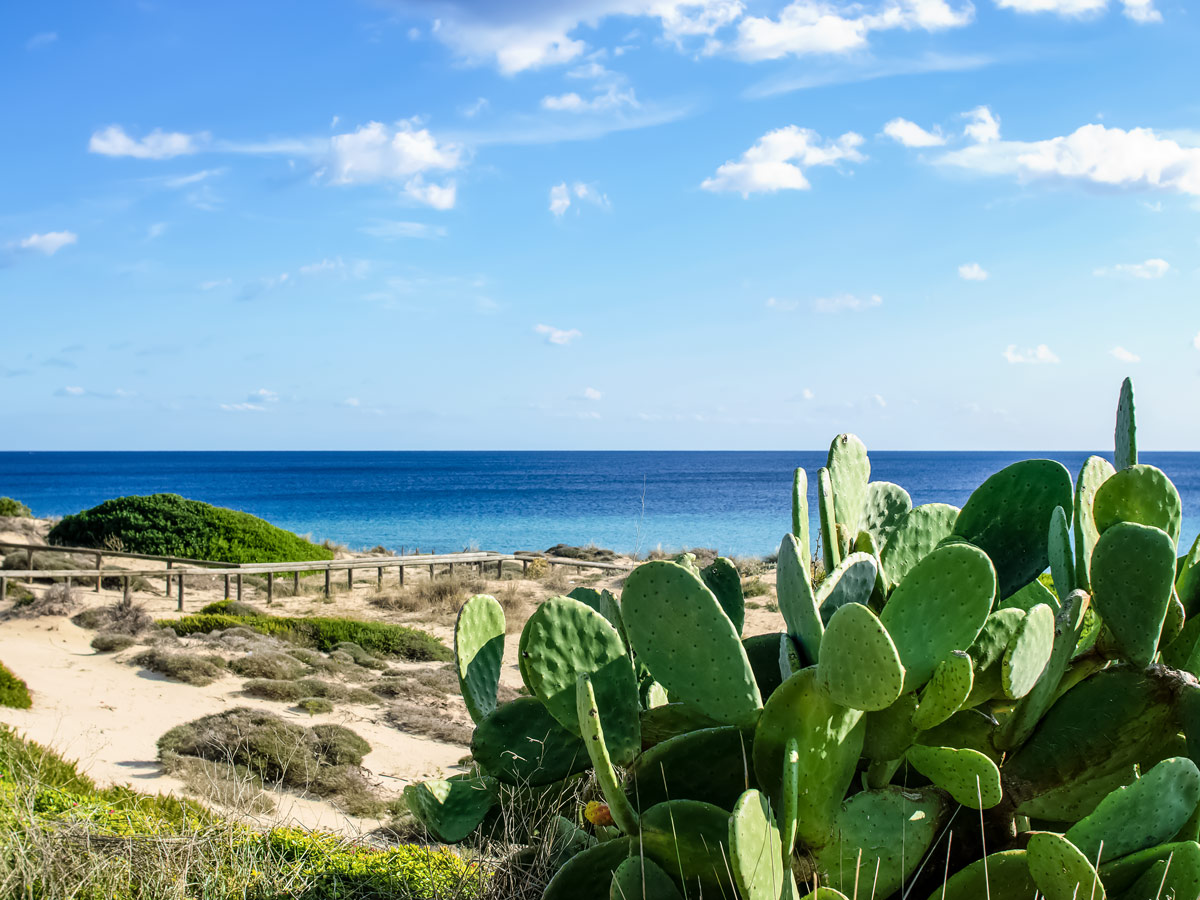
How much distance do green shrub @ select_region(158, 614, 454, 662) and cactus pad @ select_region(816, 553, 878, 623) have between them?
36.3 feet

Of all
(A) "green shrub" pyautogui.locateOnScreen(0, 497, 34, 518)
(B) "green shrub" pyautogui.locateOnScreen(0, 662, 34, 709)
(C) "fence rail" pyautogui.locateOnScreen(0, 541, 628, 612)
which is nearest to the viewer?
(B) "green shrub" pyautogui.locateOnScreen(0, 662, 34, 709)

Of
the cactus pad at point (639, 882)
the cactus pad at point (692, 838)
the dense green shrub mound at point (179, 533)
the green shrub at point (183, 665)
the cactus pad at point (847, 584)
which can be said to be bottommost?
the green shrub at point (183, 665)

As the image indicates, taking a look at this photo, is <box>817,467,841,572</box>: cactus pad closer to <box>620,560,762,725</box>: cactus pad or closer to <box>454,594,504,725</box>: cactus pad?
<box>620,560,762,725</box>: cactus pad

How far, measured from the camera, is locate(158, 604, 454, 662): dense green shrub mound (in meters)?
12.4

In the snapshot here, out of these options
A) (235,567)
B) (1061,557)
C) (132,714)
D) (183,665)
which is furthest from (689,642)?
(235,567)

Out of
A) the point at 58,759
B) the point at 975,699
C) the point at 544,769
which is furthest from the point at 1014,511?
the point at 58,759

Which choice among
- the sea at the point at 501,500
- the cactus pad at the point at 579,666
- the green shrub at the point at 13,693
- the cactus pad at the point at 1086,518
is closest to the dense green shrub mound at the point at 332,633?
→ the green shrub at the point at 13,693

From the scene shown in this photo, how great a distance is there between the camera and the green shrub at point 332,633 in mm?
12352

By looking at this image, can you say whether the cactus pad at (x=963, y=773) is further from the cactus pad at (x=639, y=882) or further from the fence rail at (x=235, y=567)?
the fence rail at (x=235, y=567)

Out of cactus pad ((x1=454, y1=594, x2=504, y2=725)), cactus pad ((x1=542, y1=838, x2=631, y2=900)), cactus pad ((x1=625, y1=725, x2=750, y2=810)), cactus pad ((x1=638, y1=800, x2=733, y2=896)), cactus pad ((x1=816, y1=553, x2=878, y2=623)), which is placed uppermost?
cactus pad ((x1=816, y1=553, x2=878, y2=623))

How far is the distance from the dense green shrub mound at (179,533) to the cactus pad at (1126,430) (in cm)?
1921

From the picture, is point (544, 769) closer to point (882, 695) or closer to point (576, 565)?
point (882, 695)

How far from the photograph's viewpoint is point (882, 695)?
147 centimetres

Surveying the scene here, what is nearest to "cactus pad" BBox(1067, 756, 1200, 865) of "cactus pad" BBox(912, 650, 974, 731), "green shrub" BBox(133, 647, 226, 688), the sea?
"cactus pad" BBox(912, 650, 974, 731)
